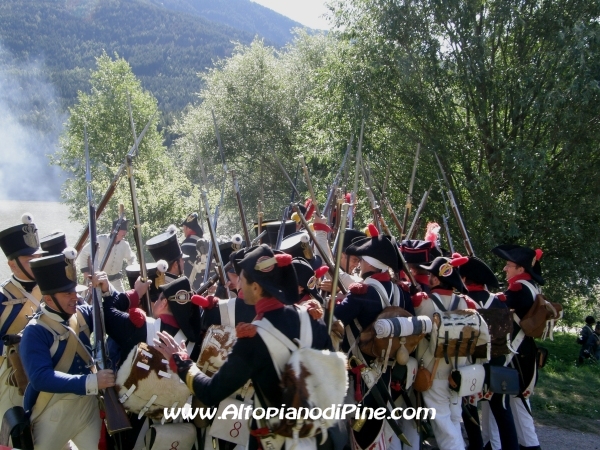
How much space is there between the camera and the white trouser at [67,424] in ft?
13.5

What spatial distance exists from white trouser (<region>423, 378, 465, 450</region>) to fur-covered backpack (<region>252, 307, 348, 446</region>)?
7.50 ft

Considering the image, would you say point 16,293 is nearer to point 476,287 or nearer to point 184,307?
point 184,307

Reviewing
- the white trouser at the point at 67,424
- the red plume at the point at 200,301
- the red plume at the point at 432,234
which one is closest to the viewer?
the white trouser at the point at 67,424

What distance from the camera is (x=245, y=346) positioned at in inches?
131

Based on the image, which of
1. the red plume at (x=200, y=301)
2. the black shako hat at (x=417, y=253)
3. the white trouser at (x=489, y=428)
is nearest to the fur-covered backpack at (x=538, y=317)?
the white trouser at (x=489, y=428)

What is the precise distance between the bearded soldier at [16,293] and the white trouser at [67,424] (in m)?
0.60

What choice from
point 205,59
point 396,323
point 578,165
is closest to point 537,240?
point 578,165

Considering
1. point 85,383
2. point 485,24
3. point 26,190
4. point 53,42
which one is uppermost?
point 485,24

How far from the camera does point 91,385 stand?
3844mm

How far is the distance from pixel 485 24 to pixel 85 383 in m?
10.9

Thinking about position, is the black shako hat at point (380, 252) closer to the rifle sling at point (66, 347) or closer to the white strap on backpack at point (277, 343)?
the white strap on backpack at point (277, 343)

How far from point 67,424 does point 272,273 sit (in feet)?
6.36

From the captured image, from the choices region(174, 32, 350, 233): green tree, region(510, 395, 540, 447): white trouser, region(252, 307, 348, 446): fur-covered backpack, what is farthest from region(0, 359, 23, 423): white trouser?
region(174, 32, 350, 233): green tree

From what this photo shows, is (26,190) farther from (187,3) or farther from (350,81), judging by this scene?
(187,3)
